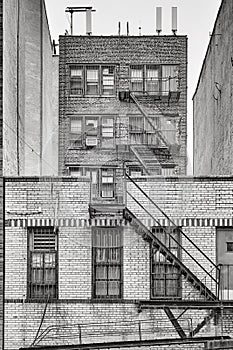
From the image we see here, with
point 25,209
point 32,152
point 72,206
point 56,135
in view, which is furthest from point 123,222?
point 56,135

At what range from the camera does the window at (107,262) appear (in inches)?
637

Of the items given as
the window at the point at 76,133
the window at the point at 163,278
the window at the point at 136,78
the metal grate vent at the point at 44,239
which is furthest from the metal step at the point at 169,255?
the window at the point at 136,78

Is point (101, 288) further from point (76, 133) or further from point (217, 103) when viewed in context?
point (76, 133)

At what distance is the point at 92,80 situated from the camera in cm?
2612

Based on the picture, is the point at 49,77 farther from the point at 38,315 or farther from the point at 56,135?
the point at 38,315

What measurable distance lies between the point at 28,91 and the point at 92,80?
3854mm

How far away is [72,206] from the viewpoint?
16266 millimetres

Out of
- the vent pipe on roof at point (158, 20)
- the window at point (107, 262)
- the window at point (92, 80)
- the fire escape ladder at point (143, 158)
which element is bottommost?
the window at point (107, 262)

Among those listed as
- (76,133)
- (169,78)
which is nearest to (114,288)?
(76,133)

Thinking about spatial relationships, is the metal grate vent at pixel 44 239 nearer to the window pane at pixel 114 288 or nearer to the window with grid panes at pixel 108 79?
the window pane at pixel 114 288

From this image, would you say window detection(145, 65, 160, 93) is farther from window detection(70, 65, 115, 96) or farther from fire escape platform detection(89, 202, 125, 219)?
fire escape platform detection(89, 202, 125, 219)

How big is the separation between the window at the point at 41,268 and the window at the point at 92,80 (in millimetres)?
11317

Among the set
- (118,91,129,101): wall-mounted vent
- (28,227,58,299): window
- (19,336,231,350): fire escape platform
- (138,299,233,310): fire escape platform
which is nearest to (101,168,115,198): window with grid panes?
(118,91,129,101): wall-mounted vent

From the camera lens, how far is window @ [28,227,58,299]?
53.1ft
